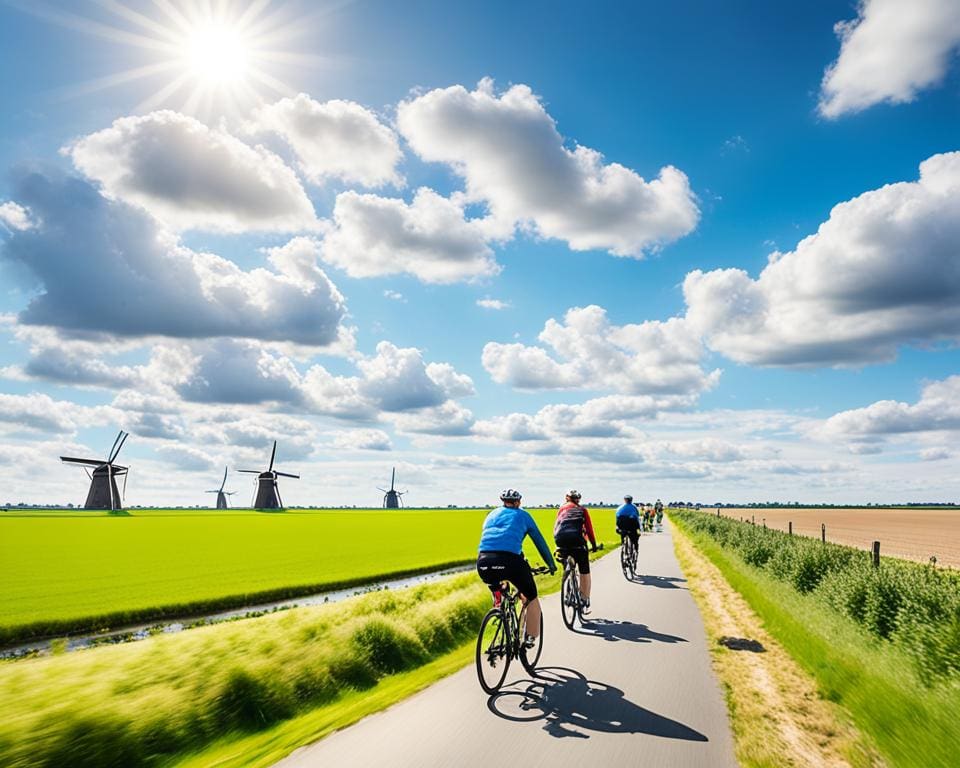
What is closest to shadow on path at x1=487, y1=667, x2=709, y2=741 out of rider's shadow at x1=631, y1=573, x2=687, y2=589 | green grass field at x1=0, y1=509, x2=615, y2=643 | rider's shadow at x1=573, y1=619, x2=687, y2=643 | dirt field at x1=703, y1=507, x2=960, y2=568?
rider's shadow at x1=573, y1=619, x2=687, y2=643

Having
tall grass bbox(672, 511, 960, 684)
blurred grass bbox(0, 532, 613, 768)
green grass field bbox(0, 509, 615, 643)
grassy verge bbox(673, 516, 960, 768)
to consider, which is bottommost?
green grass field bbox(0, 509, 615, 643)

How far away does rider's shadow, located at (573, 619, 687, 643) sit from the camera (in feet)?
32.4

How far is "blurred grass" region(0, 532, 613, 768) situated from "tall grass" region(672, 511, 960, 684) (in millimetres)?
6206

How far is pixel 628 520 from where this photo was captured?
17.7 m

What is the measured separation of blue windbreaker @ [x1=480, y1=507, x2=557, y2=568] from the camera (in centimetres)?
743

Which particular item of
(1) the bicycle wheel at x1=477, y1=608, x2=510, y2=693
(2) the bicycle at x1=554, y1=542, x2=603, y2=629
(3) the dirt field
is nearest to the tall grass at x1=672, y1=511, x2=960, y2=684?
(2) the bicycle at x1=554, y1=542, x2=603, y2=629

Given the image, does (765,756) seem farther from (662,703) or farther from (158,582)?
(158,582)

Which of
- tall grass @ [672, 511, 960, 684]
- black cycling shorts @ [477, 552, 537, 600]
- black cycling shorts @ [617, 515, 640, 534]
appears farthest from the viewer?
black cycling shorts @ [617, 515, 640, 534]

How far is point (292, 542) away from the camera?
158 feet

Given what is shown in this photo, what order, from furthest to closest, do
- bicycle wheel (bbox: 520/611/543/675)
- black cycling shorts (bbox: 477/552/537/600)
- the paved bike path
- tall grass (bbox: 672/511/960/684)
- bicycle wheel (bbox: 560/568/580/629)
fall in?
bicycle wheel (bbox: 560/568/580/629)
bicycle wheel (bbox: 520/611/543/675)
black cycling shorts (bbox: 477/552/537/600)
tall grass (bbox: 672/511/960/684)
the paved bike path

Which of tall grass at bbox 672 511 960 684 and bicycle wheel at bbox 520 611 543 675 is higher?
tall grass at bbox 672 511 960 684

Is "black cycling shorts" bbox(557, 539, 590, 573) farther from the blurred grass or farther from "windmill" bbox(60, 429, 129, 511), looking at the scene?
"windmill" bbox(60, 429, 129, 511)

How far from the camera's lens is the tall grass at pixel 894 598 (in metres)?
7.23

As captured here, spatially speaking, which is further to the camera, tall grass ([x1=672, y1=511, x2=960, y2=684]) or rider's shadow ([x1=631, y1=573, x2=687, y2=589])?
rider's shadow ([x1=631, y1=573, x2=687, y2=589])
